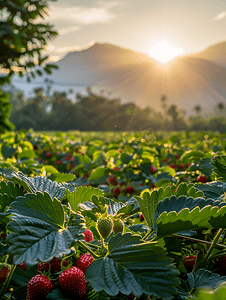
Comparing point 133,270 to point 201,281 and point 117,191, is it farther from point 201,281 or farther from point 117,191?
point 117,191

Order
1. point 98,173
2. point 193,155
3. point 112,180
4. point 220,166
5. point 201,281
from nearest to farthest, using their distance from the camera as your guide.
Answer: point 201,281 → point 220,166 → point 193,155 → point 98,173 → point 112,180

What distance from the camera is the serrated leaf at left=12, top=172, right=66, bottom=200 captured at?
0.64 metres

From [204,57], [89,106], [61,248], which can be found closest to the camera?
[61,248]

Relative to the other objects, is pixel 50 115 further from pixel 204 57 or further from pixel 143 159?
pixel 204 57

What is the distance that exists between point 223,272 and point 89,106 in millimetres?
58270

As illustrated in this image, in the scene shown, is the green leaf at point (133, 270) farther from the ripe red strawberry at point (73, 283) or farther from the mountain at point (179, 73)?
the mountain at point (179, 73)

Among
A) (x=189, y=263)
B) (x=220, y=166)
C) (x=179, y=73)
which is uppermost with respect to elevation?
(x=179, y=73)

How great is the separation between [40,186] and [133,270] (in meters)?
0.33

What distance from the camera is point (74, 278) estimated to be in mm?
519

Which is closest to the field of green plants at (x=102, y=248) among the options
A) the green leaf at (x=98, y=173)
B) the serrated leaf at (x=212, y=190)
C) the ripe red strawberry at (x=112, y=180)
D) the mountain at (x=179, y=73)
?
the serrated leaf at (x=212, y=190)

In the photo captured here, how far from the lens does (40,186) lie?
27.0 inches

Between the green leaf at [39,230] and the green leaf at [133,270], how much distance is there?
7cm

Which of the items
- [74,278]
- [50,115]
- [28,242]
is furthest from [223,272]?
[50,115]

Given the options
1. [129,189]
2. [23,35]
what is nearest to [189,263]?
[129,189]
